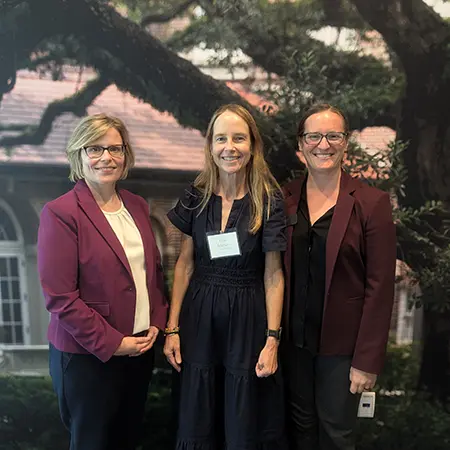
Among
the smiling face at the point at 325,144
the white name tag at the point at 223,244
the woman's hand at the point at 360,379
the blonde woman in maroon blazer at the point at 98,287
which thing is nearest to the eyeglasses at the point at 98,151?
the blonde woman in maroon blazer at the point at 98,287

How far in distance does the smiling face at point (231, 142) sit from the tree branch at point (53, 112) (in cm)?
80

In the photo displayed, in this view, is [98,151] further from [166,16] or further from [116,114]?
[166,16]

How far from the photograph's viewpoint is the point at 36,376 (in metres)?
2.26

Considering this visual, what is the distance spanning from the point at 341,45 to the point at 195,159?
2.80 feet

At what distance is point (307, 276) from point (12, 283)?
1492 millimetres

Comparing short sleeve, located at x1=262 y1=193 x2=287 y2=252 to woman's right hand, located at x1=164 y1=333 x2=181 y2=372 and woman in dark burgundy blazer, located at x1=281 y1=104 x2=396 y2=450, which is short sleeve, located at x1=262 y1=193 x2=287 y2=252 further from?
woman's right hand, located at x1=164 y1=333 x2=181 y2=372

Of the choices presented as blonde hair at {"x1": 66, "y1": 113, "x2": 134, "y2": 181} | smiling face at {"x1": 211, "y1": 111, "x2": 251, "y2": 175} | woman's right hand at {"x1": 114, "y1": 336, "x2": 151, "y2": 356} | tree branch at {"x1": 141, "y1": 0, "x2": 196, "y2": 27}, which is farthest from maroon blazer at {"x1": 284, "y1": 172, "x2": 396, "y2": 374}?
tree branch at {"x1": 141, "y1": 0, "x2": 196, "y2": 27}

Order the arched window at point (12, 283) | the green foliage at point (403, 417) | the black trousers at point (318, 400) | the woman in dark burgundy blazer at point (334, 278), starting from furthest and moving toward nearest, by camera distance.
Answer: the green foliage at point (403, 417) < the arched window at point (12, 283) < the black trousers at point (318, 400) < the woman in dark burgundy blazer at point (334, 278)

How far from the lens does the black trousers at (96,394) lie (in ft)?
5.01

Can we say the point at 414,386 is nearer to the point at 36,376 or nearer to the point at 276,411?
the point at 276,411

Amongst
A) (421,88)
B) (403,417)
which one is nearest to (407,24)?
(421,88)

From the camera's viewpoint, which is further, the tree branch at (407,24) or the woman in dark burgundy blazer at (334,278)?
the tree branch at (407,24)

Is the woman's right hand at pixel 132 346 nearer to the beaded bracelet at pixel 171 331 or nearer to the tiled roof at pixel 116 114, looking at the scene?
the beaded bracelet at pixel 171 331

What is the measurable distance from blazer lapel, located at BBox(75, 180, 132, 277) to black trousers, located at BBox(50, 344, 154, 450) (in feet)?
1.22
